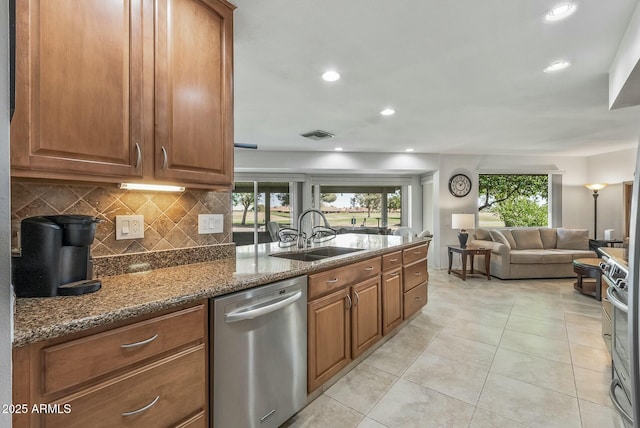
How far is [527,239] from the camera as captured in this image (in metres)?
5.66

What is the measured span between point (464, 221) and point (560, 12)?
427 centimetres

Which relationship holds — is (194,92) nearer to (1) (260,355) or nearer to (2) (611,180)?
(1) (260,355)

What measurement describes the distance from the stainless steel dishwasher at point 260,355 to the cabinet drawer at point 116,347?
0.39ft

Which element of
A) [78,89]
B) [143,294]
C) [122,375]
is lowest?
[122,375]

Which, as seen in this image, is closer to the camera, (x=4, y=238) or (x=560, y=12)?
(x=4, y=238)

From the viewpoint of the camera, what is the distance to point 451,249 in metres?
5.45

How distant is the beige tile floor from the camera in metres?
1.76

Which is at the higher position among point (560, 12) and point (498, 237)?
point (560, 12)

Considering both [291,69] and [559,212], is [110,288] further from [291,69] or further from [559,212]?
[559,212]

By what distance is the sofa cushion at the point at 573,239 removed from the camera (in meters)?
5.48

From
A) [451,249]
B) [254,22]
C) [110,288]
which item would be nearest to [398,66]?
[254,22]

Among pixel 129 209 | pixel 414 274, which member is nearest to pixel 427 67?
pixel 414 274

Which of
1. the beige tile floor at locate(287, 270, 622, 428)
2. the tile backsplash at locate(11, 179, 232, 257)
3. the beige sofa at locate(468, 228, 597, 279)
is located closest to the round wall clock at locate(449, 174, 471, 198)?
the beige sofa at locate(468, 228, 597, 279)

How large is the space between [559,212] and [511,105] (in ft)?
14.2
